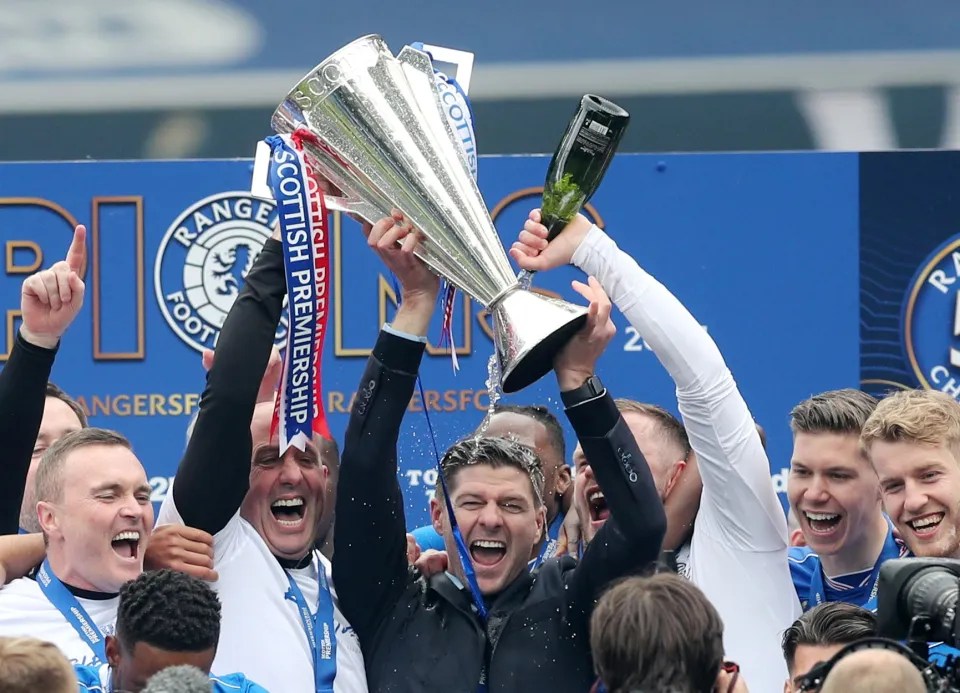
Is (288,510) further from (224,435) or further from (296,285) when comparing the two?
(296,285)

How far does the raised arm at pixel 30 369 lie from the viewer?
10.8 ft

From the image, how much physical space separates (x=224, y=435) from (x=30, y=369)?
1.56ft

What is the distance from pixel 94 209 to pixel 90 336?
1.19 ft

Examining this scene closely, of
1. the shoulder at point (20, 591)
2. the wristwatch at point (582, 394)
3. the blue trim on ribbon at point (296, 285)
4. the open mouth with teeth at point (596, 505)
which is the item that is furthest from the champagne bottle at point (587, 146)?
the shoulder at point (20, 591)

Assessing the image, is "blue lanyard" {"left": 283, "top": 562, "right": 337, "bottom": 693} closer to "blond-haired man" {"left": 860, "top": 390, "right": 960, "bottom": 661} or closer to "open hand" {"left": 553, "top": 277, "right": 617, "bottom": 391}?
"open hand" {"left": 553, "top": 277, "right": 617, "bottom": 391}

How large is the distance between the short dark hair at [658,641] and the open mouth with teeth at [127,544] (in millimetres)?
1124

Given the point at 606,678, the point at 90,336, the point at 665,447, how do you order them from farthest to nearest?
the point at 90,336 < the point at 665,447 < the point at 606,678

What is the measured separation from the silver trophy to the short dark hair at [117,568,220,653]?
66 centimetres

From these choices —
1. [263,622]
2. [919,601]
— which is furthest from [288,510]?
[919,601]

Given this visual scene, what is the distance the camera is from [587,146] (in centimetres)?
304

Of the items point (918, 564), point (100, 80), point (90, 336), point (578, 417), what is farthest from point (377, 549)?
point (100, 80)

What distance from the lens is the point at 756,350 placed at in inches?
188

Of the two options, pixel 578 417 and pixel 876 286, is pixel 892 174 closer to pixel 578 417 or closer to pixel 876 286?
pixel 876 286

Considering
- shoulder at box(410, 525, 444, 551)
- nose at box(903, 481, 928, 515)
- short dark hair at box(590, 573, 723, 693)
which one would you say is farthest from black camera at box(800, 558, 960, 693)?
shoulder at box(410, 525, 444, 551)
